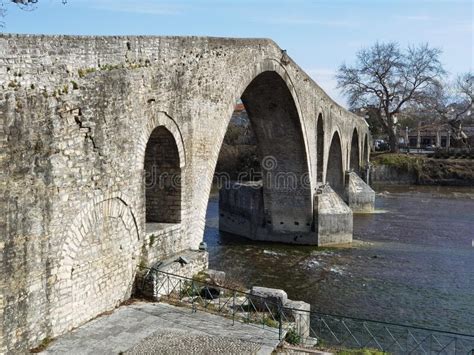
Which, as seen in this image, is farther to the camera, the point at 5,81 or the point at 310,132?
the point at 310,132

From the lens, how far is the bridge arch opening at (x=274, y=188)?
19188mm

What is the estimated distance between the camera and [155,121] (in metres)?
9.07

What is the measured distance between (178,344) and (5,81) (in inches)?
148

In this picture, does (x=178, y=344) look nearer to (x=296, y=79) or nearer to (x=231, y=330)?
(x=231, y=330)

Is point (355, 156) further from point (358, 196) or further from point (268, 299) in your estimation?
point (268, 299)

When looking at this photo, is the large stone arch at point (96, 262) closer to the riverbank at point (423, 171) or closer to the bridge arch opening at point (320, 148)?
the bridge arch opening at point (320, 148)

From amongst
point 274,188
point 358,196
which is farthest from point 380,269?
point 358,196

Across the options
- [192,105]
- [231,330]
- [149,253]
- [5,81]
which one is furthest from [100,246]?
[192,105]

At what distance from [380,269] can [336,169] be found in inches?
581

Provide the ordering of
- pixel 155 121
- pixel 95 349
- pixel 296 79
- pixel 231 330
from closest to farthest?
1. pixel 95 349
2. pixel 231 330
3. pixel 155 121
4. pixel 296 79

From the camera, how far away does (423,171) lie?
42.5 meters

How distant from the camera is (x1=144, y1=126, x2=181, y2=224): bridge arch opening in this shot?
10000mm

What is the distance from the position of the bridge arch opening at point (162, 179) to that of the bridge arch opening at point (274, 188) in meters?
8.70

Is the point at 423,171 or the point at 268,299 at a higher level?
the point at 423,171
